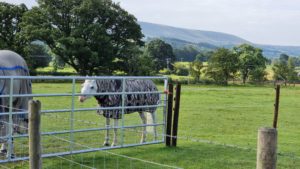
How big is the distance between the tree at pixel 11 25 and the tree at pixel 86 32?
2697 mm

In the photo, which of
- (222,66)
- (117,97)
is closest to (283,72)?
(222,66)

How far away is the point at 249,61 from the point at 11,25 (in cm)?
4023

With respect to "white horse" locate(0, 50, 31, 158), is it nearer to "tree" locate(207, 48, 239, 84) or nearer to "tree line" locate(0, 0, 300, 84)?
"tree line" locate(0, 0, 300, 84)

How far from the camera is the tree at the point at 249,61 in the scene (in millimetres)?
70188

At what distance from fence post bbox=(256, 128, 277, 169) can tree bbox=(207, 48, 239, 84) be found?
193ft

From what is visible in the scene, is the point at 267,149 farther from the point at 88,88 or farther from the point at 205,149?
the point at 88,88

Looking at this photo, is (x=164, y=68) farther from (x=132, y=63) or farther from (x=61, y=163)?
(x=61, y=163)

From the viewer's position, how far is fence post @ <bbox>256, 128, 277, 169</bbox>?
10.2 ft

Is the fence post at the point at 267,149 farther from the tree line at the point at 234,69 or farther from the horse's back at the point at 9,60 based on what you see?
the tree line at the point at 234,69

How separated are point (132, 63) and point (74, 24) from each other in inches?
360

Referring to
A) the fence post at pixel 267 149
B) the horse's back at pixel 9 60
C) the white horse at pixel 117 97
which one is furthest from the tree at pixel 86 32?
the fence post at pixel 267 149

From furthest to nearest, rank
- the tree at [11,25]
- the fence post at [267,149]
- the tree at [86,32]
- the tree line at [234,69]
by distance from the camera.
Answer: the tree line at [234,69], the tree at [11,25], the tree at [86,32], the fence post at [267,149]

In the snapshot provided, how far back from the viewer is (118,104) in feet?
34.2

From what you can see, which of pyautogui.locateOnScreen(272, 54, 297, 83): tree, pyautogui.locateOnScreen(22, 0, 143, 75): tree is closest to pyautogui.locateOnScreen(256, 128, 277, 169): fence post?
pyautogui.locateOnScreen(22, 0, 143, 75): tree
